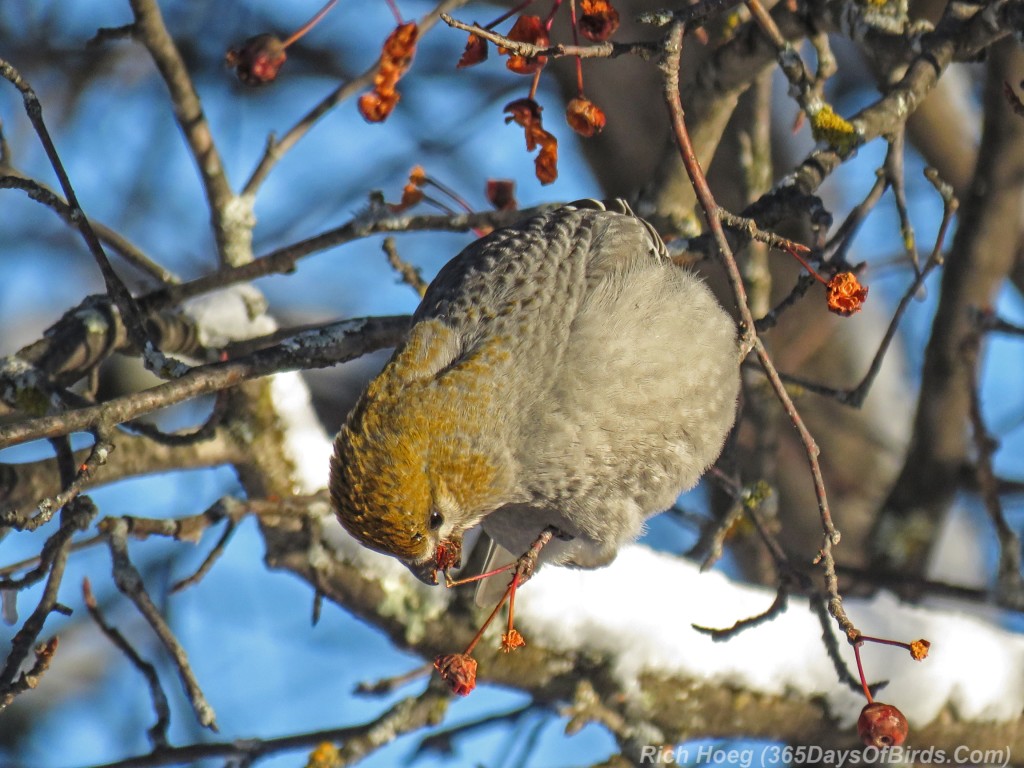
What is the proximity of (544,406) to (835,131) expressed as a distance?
3.38 ft

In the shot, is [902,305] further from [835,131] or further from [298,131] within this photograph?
[298,131]

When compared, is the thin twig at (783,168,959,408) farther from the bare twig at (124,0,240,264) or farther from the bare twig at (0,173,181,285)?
the bare twig at (0,173,181,285)

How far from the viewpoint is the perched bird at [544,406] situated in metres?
2.56

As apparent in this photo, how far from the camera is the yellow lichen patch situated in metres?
2.75

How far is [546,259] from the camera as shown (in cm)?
291

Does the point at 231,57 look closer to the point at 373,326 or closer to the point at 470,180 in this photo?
the point at 373,326

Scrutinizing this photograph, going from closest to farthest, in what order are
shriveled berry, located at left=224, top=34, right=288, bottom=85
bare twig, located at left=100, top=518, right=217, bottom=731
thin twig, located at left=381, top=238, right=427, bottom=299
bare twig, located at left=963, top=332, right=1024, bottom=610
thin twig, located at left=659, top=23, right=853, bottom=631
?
thin twig, located at left=659, top=23, right=853, bottom=631
bare twig, located at left=100, top=518, right=217, bottom=731
shriveled berry, located at left=224, top=34, right=288, bottom=85
thin twig, located at left=381, top=238, right=427, bottom=299
bare twig, located at left=963, top=332, right=1024, bottom=610

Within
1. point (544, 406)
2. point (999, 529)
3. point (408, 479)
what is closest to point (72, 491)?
point (408, 479)

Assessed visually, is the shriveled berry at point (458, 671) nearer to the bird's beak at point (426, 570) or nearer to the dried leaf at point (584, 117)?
the bird's beak at point (426, 570)

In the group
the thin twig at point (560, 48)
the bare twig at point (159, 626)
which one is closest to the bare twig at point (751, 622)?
the bare twig at point (159, 626)

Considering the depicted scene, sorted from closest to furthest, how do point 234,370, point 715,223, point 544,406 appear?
1. point 715,223
2. point 234,370
3. point 544,406

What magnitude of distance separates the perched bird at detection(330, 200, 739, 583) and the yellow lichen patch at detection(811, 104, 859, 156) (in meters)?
0.50

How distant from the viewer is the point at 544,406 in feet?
8.84

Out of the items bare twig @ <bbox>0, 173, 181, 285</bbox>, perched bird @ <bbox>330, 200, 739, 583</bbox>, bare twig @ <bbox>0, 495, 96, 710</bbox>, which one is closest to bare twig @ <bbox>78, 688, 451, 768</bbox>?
bare twig @ <bbox>0, 495, 96, 710</bbox>
